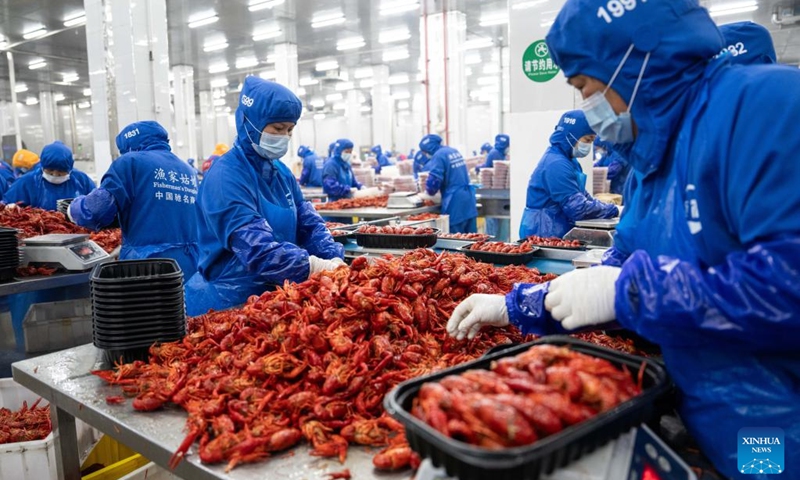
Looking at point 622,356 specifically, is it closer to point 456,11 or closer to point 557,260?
point 557,260

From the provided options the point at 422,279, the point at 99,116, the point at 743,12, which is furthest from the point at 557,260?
the point at 743,12

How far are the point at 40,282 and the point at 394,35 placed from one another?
14849 mm

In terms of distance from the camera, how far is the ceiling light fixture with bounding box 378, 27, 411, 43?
56.1 feet

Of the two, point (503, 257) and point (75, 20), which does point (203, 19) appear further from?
point (503, 257)

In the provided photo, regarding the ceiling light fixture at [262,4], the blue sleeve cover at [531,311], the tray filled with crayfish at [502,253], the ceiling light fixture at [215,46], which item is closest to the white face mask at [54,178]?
the tray filled with crayfish at [502,253]

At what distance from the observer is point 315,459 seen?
1782 mm

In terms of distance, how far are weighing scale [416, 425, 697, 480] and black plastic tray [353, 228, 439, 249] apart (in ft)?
12.2

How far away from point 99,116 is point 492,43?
46.5 feet

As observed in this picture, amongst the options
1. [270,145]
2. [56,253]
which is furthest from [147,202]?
[270,145]

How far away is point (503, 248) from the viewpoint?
4816 mm

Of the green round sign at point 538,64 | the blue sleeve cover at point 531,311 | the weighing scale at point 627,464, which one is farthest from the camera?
the green round sign at point 538,64

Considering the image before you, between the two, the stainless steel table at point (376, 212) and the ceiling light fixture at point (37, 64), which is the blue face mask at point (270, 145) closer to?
the stainless steel table at point (376, 212)

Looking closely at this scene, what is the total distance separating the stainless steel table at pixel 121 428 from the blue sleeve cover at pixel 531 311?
707mm

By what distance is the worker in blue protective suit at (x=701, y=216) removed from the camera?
4.49 feet
